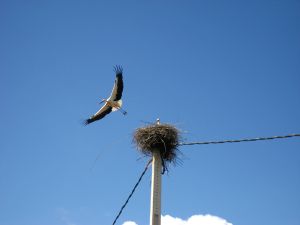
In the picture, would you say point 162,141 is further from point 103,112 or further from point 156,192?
point 103,112

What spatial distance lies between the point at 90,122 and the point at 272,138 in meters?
6.33

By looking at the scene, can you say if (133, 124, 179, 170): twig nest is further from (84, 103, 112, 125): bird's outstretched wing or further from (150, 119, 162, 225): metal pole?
(84, 103, 112, 125): bird's outstretched wing

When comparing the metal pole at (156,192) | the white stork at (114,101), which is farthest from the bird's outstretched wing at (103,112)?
the metal pole at (156,192)

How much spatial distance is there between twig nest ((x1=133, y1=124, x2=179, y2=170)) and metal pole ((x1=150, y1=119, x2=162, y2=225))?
326mm

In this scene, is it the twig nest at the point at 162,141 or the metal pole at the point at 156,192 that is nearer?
the metal pole at the point at 156,192

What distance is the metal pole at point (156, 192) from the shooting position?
873cm

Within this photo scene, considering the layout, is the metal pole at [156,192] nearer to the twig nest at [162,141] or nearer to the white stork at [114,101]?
the twig nest at [162,141]

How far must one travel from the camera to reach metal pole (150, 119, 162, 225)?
873cm

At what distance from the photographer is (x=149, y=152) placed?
33.0 ft

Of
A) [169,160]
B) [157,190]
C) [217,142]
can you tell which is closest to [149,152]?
[169,160]

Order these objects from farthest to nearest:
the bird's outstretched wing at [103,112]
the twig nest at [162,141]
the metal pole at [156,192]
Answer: the bird's outstretched wing at [103,112], the twig nest at [162,141], the metal pole at [156,192]

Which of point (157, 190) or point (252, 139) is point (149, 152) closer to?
point (157, 190)

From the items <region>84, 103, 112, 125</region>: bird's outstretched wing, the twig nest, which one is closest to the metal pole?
the twig nest

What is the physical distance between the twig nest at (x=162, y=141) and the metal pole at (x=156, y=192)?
326 millimetres
